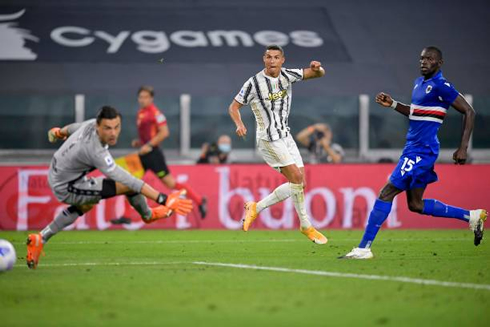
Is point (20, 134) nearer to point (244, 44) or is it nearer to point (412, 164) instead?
point (244, 44)

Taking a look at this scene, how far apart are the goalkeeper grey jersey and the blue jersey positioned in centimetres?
307

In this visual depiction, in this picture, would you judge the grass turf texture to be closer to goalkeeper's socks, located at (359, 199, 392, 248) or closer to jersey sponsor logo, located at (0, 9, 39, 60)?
goalkeeper's socks, located at (359, 199, 392, 248)

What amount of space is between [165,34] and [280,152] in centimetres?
1377

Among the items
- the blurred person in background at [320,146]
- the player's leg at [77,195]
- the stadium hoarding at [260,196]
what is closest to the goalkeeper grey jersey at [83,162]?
the player's leg at [77,195]

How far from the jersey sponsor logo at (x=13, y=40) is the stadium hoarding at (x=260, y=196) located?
6531 mm

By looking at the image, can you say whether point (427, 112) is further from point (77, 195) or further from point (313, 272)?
point (77, 195)

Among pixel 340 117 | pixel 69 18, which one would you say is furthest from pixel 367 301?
pixel 69 18

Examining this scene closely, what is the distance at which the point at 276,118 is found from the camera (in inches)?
520

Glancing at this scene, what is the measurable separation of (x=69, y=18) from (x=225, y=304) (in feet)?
64.9

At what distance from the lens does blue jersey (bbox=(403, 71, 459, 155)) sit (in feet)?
36.5

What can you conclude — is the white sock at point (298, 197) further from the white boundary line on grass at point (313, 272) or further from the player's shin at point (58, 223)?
the player's shin at point (58, 223)

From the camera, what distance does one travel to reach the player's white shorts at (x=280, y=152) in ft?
43.4

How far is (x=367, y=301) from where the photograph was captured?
774cm

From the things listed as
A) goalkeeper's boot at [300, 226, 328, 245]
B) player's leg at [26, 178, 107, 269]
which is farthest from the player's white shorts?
player's leg at [26, 178, 107, 269]
